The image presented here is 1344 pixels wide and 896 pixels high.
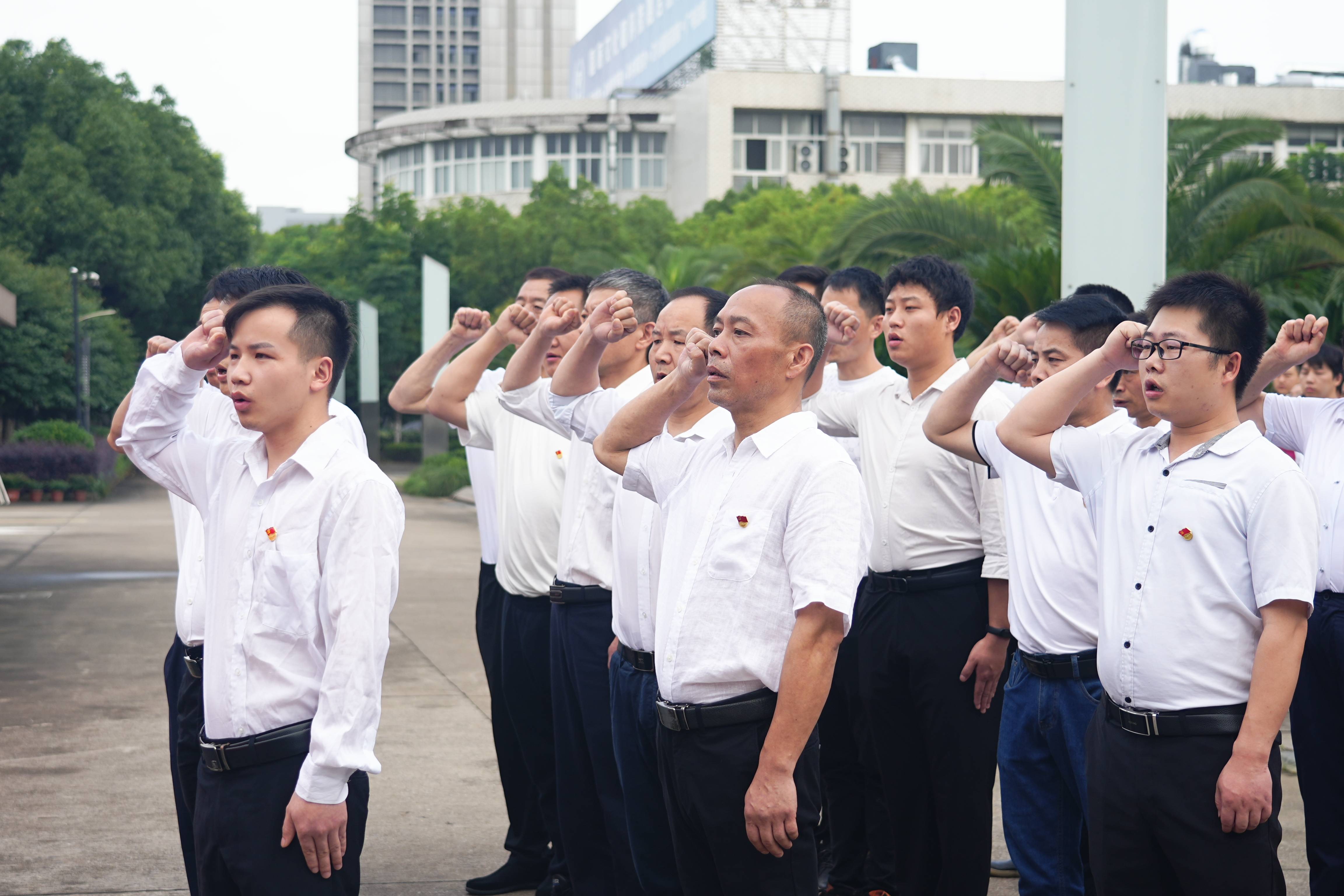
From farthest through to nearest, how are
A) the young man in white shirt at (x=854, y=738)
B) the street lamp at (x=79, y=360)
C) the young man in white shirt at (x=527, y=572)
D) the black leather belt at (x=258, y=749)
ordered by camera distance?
the street lamp at (x=79, y=360) < the young man in white shirt at (x=527, y=572) < the young man in white shirt at (x=854, y=738) < the black leather belt at (x=258, y=749)

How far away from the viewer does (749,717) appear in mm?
3066

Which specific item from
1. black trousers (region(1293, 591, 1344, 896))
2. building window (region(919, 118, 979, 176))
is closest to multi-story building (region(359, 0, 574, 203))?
building window (region(919, 118, 979, 176))

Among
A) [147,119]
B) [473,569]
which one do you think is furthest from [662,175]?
[473,569]

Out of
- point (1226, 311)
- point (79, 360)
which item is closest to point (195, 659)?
point (1226, 311)

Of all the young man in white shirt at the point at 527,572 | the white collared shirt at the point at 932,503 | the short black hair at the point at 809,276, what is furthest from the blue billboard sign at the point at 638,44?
the white collared shirt at the point at 932,503

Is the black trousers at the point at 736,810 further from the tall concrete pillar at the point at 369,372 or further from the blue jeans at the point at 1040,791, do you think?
the tall concrete pillar at the point at 369,372

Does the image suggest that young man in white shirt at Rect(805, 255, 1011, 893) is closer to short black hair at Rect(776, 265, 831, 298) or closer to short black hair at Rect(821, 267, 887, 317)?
short black hair at Rect(821, 267, 887, 317)

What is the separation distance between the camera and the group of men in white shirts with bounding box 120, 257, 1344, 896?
Result: 9.71 feet

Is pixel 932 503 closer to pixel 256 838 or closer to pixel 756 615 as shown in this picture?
pixel 756 615

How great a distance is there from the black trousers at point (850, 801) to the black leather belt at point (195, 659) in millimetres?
2087

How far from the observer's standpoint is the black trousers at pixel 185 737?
3.74 metres

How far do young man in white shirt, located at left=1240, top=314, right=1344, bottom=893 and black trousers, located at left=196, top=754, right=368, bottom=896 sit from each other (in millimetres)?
Answer: 2916

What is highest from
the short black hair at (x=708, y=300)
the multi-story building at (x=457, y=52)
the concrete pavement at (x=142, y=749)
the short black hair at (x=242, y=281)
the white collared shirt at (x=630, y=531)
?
the multi-story building at (x=457, y=52)

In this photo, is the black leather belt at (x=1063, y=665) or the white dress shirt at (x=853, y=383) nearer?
the black leather belt at (x=1063, y=665)
